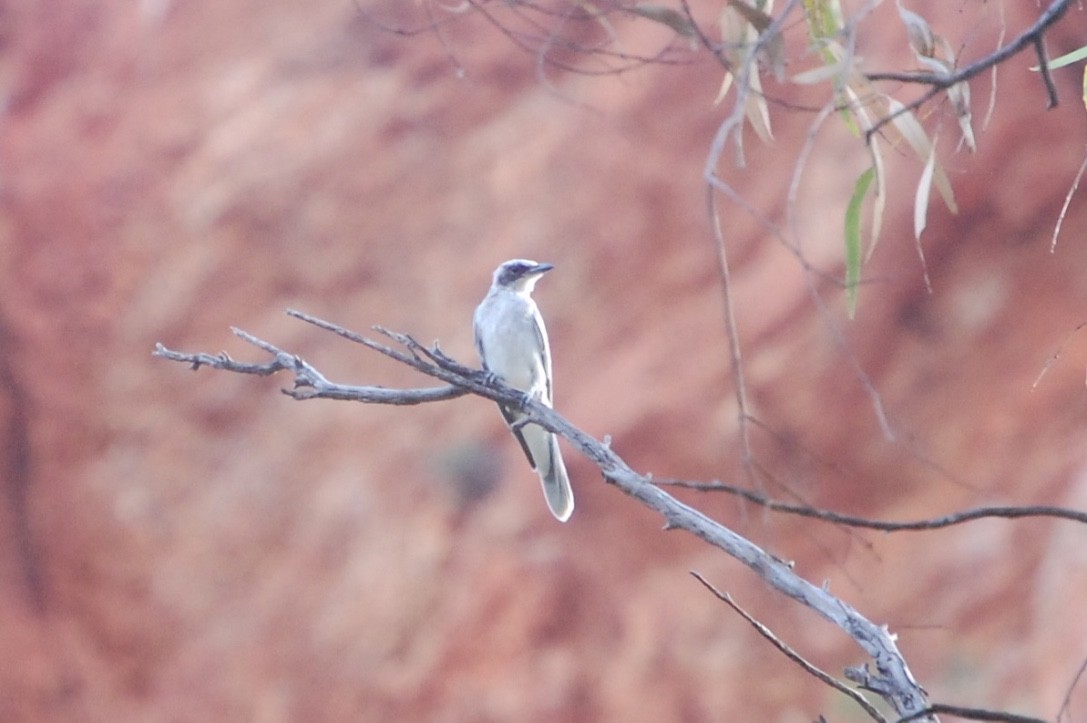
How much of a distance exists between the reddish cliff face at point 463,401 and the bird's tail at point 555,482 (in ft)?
5.74

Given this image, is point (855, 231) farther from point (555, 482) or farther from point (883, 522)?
point (555, 482)

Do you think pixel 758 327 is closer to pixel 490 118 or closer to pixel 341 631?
pixel 490 118

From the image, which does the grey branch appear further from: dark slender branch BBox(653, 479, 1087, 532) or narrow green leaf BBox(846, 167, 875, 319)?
narrow green leaf BBox(846, 167, 875, 319)

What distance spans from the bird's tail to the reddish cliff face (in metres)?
1.75

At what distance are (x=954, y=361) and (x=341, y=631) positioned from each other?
2.54 m

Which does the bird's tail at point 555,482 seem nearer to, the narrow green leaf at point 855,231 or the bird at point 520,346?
the bird at point 520,346

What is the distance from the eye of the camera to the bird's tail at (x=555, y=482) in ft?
10.1

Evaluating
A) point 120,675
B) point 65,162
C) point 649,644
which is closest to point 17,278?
point 65,162

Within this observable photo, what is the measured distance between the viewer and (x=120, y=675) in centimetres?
486

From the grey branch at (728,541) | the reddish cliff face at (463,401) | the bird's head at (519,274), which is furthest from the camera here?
the reddish cliff face at (463,401)

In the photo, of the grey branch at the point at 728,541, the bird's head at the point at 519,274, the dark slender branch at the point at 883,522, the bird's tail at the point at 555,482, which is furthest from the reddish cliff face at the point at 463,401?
the dark slender branch at the point at 883,522

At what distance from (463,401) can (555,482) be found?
193cm

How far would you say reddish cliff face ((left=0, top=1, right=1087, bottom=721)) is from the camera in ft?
15.9

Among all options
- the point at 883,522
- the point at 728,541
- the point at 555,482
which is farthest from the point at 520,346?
the point at 883,522
